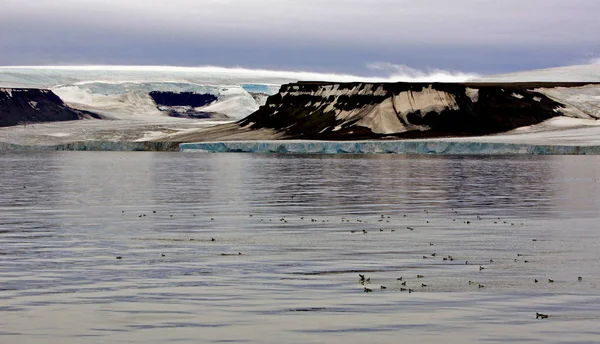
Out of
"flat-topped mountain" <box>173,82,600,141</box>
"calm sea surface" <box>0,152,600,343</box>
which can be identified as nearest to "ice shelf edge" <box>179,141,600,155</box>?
"flat-topped mountain" <box>173,82,600,141</box>

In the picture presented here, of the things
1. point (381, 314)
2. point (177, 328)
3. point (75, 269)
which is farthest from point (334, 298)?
point (75, 269)

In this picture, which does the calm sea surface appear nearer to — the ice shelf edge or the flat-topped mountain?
the ice shelf edge

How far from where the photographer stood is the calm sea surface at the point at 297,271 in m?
15.4

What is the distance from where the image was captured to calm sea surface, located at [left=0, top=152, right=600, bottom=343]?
15375mm

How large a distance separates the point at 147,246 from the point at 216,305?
335 inches

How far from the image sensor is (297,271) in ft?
68.8

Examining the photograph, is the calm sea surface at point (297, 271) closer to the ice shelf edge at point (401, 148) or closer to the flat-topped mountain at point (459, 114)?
the ice shelf edge at point (401, 148)

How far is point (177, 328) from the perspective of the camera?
602 inches

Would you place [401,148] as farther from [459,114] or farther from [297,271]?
[297,271]

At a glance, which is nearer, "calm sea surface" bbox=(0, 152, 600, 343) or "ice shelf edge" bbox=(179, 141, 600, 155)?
"calm sea surface" bbox=(0, 152, 600, 343)

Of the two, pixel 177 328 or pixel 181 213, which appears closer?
pixel 177 328

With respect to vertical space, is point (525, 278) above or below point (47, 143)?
above

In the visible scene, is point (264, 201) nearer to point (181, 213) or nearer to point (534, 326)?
point (181, 213)

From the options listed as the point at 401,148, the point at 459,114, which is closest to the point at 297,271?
the point at 401,148
